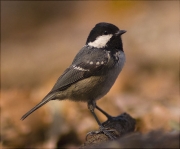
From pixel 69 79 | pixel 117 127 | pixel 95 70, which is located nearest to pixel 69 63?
pixel 69 79

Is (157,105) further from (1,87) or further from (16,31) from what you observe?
(16,31)

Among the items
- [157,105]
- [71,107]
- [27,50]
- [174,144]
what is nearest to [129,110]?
[157,105]

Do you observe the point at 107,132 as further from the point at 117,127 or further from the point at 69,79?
the point at 69,79

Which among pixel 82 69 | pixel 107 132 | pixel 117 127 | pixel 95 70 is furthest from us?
pixel 82 69

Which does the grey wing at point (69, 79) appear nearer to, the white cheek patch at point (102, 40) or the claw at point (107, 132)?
the white cheek patch at point (102, 40)

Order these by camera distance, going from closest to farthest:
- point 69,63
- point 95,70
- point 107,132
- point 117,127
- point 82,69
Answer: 1. point 107,132
2. point 117,127
3. point 95,70
4. point 82,69
5. point 69,63

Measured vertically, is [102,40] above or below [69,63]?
above

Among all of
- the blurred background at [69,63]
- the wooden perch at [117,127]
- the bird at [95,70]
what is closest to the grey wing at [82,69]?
the bird at [95,70]
